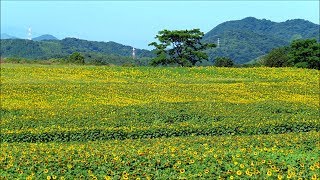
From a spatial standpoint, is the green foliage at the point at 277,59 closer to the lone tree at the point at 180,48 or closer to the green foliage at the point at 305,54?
the green foliage at the point at 305,54

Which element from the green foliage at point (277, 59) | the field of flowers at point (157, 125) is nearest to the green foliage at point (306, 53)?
the green foliage at point (277, 59)

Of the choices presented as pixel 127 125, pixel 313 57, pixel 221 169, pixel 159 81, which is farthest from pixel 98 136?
pixel 313 57

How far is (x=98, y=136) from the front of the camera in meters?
18.7

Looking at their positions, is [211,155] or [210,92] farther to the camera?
[210,92]

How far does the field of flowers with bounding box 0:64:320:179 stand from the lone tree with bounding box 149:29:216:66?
885 inches

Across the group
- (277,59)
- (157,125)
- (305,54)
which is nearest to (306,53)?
(305,54)

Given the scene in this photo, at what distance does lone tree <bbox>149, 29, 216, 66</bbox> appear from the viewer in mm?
69375

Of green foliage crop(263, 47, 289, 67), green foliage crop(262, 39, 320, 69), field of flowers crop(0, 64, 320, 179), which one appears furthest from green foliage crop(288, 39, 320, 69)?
field of flowers crop(0, 64, 320, 179)

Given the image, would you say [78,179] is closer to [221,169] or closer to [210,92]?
[221,169]

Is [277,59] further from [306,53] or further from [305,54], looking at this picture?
[306,53]

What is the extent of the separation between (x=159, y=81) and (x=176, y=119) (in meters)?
18.1

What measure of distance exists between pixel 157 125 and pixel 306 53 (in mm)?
57365

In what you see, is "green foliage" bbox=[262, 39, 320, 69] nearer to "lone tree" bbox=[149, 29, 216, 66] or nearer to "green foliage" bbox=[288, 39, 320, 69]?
"green foliage" bbox=[288, 39, 320, 69]

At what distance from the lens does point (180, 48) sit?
237 feet
